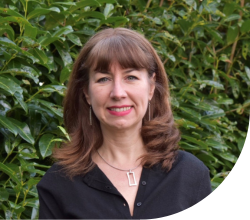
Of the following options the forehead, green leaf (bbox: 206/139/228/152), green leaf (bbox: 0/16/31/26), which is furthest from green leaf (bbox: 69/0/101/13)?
green leaf (bbox: 206/139/228/152)

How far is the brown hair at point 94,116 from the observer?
2130mm

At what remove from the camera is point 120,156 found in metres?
2.26

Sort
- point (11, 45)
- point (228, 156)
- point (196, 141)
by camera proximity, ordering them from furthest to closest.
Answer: point (228, 156)
point (196, 141)
point (11, 45)

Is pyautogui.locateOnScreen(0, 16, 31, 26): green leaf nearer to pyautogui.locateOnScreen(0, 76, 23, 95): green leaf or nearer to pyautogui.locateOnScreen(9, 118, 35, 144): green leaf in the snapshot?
pyautogui.locateOnScreen(0, 76, 23, 95): green leaf

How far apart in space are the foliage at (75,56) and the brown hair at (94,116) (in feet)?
0.66

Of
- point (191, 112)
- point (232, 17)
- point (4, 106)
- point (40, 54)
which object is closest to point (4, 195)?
point (4, 106)

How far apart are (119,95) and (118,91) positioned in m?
0.02

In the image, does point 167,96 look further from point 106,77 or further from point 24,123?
point 24,123

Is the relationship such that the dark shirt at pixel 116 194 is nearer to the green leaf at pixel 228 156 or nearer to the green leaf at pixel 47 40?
the green leaf at pixel 47 40

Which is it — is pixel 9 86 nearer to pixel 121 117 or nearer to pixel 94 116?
pixel 94 116

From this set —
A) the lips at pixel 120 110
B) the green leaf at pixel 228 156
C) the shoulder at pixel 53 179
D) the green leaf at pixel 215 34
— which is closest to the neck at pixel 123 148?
the lips at pixel 120 110

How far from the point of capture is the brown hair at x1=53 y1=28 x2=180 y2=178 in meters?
2.13

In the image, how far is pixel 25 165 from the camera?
243cm

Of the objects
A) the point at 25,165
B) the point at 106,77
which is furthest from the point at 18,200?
the point at 106,77
